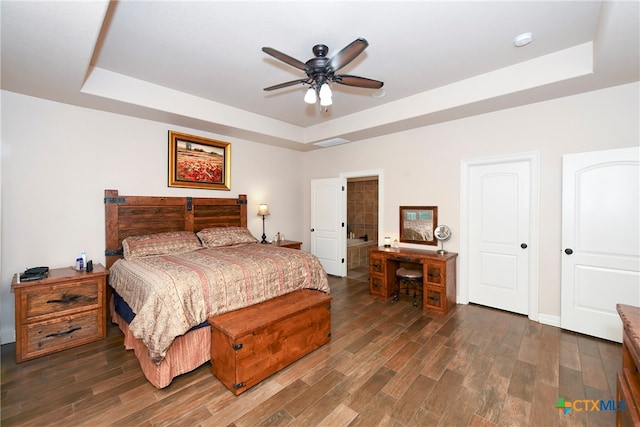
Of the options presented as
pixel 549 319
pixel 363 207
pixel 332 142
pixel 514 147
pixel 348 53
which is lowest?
pixel 549 319

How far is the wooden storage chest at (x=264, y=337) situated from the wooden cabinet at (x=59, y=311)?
1.55 metres

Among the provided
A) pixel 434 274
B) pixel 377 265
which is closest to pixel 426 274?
pixel 434 274

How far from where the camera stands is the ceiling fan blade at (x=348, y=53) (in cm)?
193

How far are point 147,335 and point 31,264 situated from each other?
7.02 feet

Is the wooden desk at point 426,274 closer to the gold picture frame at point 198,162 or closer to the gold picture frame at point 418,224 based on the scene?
the gold picture frame at point 418,224

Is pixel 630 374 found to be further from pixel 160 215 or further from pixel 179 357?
pixel 160 215

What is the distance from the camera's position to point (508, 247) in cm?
367

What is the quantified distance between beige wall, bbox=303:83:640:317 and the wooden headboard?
253 cm

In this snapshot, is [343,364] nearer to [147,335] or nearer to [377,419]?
[377,419]

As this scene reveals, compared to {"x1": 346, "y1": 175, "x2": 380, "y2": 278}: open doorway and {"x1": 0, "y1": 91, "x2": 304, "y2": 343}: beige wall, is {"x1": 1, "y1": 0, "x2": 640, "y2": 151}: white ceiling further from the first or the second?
{"x1": 346, "y1": 175, "x2": 380, "y2": 278}: open doorway

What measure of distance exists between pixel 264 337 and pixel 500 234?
3.33 m

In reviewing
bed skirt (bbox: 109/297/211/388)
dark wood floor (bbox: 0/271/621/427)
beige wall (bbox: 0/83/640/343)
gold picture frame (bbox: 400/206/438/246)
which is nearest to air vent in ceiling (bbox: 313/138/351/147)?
beige wall (bbox: 0/83/640/343)

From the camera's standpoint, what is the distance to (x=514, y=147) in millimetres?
3518

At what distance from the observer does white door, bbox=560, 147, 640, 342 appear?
279 centimetres
